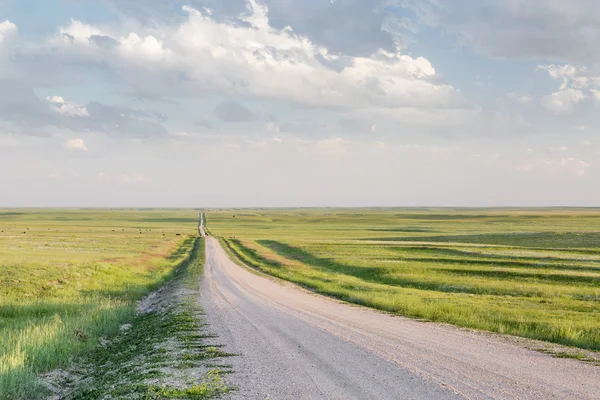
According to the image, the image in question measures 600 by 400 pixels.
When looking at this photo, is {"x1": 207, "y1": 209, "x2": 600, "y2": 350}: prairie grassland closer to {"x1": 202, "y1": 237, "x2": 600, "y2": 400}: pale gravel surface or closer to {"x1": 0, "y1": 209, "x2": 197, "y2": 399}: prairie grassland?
{"x1": 202, "y1": 237, "x2": 600, "y2": 400}: pale gravel surface

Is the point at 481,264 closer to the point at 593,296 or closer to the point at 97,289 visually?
the point at 593,296

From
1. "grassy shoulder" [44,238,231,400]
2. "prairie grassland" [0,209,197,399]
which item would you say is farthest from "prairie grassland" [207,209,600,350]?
"prairie grassland" [0,209,197,399]

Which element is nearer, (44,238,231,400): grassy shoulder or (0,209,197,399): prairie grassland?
(44,238,231,400): grassy shoulder

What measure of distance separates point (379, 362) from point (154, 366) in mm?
6475

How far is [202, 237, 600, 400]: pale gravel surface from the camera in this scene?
1129cm

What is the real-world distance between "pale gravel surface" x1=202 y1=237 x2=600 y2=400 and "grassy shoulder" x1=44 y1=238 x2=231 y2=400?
76 cm

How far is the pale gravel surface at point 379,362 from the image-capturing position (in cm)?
1129

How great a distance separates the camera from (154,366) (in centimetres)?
1382

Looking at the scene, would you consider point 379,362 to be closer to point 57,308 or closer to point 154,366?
point 154,366

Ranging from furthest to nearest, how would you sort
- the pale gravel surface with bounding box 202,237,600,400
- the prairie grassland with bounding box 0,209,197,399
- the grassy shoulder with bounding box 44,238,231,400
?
the prairie grassland with bounding box 0,209,197,399
the grassy shoulder with bounding box 44,238,231,400
the pale gravel surface with bounding box 202,237,600,400

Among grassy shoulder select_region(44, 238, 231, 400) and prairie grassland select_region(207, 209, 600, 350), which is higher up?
grassy shoulder select_region(44, 238, 231, 400)

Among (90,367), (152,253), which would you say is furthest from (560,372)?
(152,253)

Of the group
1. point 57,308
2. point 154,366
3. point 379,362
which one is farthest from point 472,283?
point 154,366

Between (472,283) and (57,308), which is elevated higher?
(57,308)
